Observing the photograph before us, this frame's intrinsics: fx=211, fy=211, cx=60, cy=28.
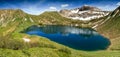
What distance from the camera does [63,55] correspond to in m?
64.2

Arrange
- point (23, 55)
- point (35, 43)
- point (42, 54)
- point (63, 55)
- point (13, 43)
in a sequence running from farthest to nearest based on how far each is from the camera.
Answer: point (35, 43)
point (13, 43)
point (63, 55)
point (42, 54)
point (23, 55)

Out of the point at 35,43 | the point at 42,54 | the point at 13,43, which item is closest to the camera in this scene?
the point at 42,54

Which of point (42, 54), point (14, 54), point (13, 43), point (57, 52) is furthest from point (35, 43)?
point (14, 54)

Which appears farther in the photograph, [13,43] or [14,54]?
[13,43]

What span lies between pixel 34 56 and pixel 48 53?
8368 mm

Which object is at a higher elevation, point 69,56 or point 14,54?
point 14,54

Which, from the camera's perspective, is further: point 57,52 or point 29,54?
point 57,52

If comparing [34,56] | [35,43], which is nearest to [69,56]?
[34,56]

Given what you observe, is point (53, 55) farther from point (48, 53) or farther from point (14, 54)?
point (14, 54)

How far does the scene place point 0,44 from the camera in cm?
7506

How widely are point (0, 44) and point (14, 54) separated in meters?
26.3

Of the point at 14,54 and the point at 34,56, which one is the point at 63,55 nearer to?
the point at 34,56

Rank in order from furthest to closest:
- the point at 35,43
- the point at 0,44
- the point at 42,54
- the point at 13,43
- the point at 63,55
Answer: the point at 35,43 < the point at 13,43 < the point at 0,44 < the point at 63,55 < the point at 42,54

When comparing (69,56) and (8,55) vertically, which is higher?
(8,55)
